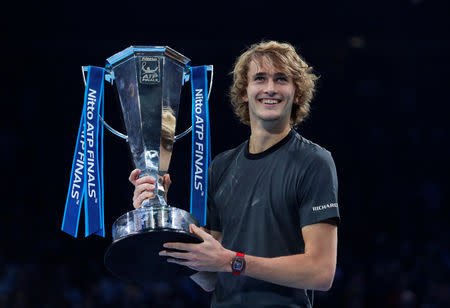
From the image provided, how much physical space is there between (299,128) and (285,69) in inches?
184

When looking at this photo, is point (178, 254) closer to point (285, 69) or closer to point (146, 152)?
point (146, 152)

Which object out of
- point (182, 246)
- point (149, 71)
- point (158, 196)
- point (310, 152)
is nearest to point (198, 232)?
point (182, 246)

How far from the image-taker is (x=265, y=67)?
86.2 inches

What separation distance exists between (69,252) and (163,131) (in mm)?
4886

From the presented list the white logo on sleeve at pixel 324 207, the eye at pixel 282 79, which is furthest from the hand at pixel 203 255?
the eye at pixel 282 79

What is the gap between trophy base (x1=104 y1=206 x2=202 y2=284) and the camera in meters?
1.84

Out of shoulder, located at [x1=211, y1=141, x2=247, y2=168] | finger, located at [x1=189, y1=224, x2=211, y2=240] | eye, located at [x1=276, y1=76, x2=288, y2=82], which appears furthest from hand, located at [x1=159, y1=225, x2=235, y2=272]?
eye, located at [x1=276, y1=76, x2=288, y2=82]

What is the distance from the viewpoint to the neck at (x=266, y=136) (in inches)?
86.9

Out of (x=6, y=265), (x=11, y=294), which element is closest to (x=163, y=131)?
(x=11, y=294)

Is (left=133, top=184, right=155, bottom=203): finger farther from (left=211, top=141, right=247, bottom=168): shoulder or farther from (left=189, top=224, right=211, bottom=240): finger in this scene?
(left=211, top=141, right=247, bottom=168): shoulder

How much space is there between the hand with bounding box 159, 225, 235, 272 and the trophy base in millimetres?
28

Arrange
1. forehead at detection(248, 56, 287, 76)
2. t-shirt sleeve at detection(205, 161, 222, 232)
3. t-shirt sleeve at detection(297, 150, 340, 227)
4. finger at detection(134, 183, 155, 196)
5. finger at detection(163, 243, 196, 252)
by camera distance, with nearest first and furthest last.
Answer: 1. finger at detection(163, 243, 196, 252)
2. t-shirt sleeve at detection(297, 150, 340, 227)
3. finger at detection(134, 183, 155, 196)
4. forehead at detection(248, 56, 287, 76)
5. t-shirt sleeve at detection(205, 161, 222, 232)

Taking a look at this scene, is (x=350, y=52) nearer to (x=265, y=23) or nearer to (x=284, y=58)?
(x=265, y=23)

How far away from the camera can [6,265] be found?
20.1ft
